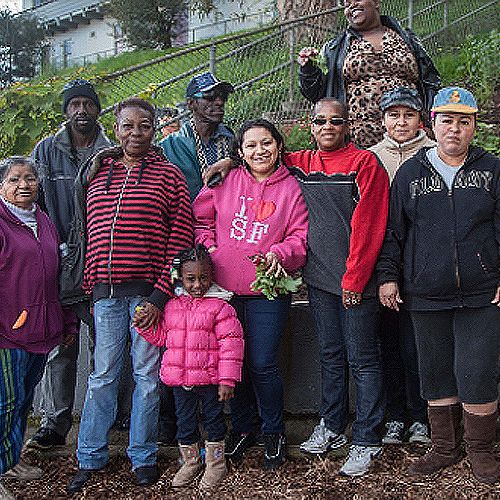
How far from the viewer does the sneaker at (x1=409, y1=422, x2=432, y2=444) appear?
383cm

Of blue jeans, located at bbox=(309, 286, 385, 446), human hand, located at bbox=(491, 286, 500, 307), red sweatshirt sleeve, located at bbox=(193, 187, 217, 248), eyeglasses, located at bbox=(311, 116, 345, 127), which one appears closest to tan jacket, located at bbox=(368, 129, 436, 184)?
eyeglasses, located at bbox=(311, 116, 345, 127)

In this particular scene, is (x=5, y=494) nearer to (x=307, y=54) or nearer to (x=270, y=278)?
(x=270, y=278)

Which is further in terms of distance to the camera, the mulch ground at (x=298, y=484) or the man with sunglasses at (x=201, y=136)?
the man with sunglasses at (x=201, y=136)

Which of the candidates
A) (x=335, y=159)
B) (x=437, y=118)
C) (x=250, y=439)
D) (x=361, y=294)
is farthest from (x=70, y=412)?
(x=437, y=118)

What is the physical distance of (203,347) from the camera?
348cm

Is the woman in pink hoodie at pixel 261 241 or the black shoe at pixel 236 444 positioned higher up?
the woman in pink hoodie at pixel 261 241

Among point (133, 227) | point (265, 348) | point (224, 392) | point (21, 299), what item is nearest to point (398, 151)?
point (265, 348)

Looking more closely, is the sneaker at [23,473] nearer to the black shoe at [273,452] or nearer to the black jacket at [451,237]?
the black shoe at [273,452]

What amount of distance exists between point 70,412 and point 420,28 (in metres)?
9.80

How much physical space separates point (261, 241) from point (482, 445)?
1692mm

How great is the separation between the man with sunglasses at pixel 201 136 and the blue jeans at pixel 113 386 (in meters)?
1.06

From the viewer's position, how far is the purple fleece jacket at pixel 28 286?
3.51 m

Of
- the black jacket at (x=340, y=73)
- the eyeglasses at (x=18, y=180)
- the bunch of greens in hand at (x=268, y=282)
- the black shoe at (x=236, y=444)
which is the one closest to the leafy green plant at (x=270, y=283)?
the bunch of greens in hand at (x=268, y=282)

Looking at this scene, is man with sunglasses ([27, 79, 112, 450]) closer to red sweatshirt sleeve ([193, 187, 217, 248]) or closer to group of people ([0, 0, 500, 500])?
group of people ([0, 0, 500, 500])
